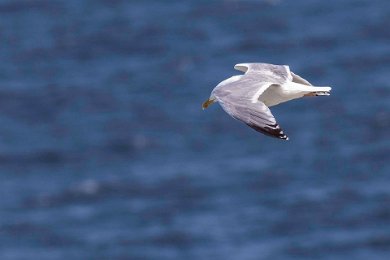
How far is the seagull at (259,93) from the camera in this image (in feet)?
52.7

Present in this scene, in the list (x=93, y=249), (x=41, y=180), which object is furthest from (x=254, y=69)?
(x=41, y=180)

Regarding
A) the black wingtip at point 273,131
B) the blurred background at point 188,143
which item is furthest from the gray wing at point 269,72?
the blurred background at point 188,143

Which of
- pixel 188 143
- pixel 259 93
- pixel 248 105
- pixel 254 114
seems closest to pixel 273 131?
pixel 254 114

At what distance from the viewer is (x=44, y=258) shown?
6612 centimetres

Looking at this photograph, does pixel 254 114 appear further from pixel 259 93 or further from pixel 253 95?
pixel 259 93

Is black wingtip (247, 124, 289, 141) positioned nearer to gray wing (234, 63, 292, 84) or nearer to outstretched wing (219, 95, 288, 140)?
outstretched wing (219, 95, 288, 140)

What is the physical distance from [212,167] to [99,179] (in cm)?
717

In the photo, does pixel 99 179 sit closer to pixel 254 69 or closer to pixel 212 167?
pixel 212 167

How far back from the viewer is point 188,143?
72.8m

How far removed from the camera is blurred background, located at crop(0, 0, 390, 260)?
6662 cm

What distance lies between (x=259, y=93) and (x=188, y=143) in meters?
55.2

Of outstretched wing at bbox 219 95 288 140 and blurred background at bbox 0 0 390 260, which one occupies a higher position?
blurred background at bbox 0 0 390 260

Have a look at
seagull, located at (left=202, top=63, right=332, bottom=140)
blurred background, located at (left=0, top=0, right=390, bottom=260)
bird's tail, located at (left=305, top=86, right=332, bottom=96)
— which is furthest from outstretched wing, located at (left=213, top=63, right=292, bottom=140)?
blurred background, located at (left=0, top=0, right=390, bottom=260)

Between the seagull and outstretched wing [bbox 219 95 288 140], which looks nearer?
outstretched wing [bbox 219 95 288 140]
